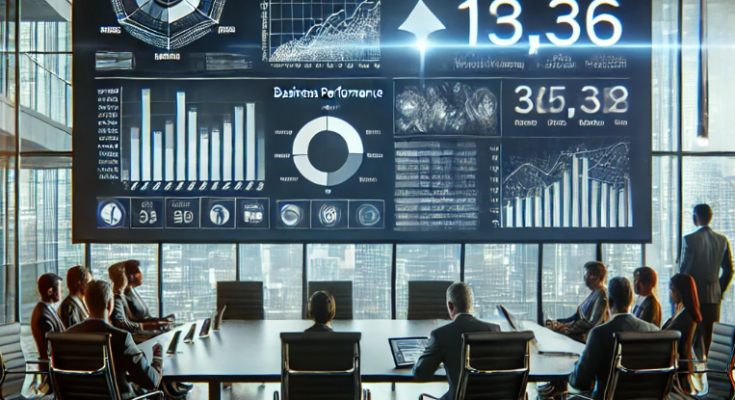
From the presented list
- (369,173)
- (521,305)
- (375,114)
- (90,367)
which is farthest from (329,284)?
(90,367)

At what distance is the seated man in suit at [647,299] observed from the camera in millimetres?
4914

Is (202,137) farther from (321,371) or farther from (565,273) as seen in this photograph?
(565,273)

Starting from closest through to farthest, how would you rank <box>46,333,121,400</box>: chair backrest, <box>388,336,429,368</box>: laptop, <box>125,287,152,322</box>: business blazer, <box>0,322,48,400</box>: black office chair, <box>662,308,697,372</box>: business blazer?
<box>46,333,121,400</box>: chair backrest < <box>388,336,429,368</box>: laptop < <box>0,322,48,400</box>: black office chair < <box>662,308,697,372</box>: business blazer < <box>125,287,152,322</box>: business blazer

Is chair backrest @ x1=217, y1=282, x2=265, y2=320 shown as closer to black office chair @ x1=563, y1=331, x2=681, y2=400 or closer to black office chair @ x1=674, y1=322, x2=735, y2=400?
black office chair @ x1=563, y1=331, x2=681, y2=400

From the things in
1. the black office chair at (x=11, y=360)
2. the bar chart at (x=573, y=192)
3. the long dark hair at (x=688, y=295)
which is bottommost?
the black office chair at (x=11, y=360)

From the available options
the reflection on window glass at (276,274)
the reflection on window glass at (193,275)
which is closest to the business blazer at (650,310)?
the reflection on window glass at (276,274)

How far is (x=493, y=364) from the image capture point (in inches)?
137

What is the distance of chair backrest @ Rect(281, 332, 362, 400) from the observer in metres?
3.51

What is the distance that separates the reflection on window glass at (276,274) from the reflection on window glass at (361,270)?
183mm

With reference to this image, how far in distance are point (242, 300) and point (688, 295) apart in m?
3.94

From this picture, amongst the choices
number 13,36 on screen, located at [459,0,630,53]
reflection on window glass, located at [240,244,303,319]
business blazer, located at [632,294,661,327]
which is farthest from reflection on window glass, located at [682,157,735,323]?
reflection on window glass, located at [240,244,303,319]

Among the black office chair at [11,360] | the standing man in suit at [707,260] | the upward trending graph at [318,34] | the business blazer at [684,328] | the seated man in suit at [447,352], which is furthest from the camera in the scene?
the standing man in suit at [707,260]

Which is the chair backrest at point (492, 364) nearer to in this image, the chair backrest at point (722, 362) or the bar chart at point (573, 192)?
the chair backrest at point (722, 362)

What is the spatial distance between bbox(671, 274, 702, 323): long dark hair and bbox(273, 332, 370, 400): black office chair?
2.68m
